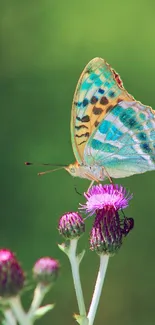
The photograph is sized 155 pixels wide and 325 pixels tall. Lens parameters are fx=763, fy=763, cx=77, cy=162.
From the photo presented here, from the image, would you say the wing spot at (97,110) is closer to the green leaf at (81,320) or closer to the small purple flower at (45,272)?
the small purple flower at (45,272)


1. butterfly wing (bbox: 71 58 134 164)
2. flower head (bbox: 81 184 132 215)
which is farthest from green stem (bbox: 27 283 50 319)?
butterfly wing (bbox: 71 58 134 164)

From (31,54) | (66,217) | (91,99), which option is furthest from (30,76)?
(66,217)

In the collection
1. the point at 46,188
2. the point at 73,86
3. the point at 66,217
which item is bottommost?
the point at 66,217

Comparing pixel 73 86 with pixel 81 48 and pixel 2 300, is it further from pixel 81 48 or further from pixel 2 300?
pixel 2 300

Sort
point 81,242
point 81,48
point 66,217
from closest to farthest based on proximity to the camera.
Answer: point 66,217 < point 81,242 < point 81,48

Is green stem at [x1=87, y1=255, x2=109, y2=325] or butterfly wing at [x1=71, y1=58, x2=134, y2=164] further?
butterfly wing at [x1=71, y1=58, x2=134, y2=164]

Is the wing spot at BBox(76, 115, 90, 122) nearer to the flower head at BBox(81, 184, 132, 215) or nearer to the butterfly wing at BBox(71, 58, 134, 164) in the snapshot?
the butterfly wing at BBox(71, 58, 134, 164)
